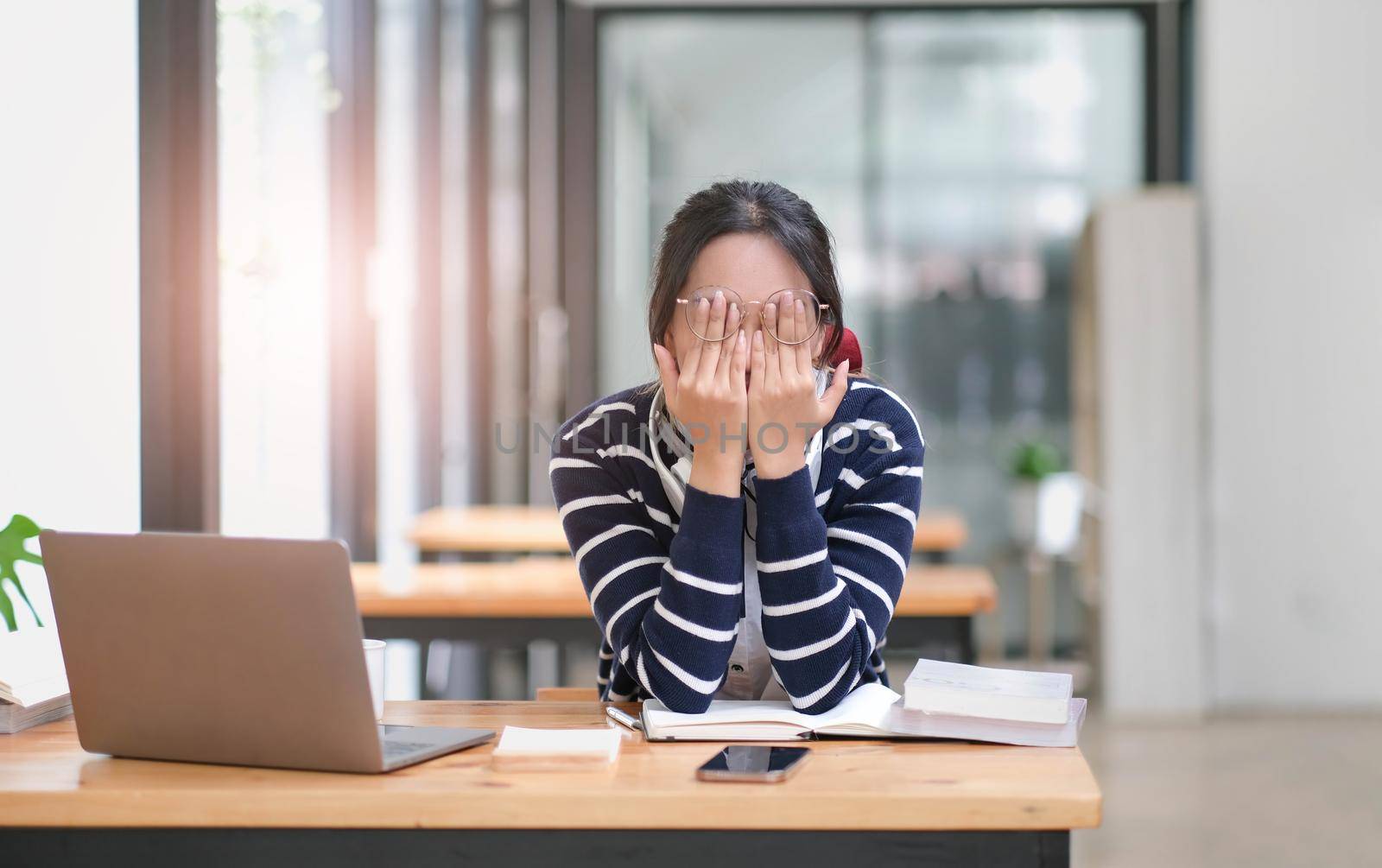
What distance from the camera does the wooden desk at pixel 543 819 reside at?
3.23 ft

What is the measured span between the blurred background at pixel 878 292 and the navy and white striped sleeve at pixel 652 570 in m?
0.75

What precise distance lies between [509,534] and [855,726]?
2253 mm

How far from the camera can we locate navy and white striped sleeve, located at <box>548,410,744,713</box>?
1.24 m

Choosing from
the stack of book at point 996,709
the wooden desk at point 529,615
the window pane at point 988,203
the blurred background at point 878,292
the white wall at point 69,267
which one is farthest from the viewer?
the window pane at point 988,203

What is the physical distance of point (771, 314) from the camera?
1325 mm

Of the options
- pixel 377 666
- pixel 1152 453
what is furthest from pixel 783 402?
pixel 1152 453

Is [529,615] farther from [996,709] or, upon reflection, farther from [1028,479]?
[1028,479]

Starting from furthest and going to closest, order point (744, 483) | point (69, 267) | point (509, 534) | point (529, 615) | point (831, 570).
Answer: point (509, 534) < point (529, 615) < point (69, 267) < point (744, 483) < point (831, 570)

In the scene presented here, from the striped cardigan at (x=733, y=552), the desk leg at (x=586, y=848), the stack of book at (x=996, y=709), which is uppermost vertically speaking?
the striped cardigan at (x=733, y=552)

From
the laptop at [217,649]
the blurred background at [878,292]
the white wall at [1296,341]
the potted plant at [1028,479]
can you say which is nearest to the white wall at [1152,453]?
the blurred background at [878,292]

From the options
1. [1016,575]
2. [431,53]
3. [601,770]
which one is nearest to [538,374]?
[431,53]

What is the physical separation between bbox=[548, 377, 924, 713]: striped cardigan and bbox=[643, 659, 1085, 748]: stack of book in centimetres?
4

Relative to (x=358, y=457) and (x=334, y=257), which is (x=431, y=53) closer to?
(x=334, y=257)

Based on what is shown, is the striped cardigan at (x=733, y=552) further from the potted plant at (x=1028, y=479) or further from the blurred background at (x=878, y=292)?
the potted plant at (x=1028, y=479)
